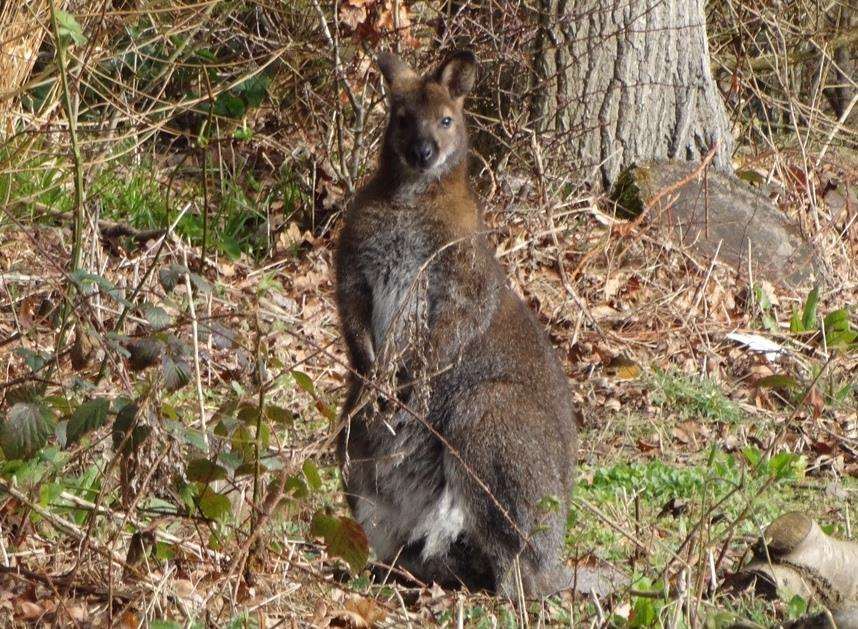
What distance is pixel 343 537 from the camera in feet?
10.7

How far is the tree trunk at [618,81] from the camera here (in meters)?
7.71

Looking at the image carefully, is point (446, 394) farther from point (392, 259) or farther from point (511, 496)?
point (392, 259)

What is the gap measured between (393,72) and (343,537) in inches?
100

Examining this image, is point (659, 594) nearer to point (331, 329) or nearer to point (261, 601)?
point (261, 601)

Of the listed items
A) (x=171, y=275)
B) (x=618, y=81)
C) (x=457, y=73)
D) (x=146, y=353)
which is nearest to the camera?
(x=146, y=353)

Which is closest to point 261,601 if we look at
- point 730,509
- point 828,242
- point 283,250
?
point 730,509

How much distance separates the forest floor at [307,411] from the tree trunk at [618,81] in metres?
0.43

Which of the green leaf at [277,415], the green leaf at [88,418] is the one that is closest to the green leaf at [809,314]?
the green leaf at [277,415]

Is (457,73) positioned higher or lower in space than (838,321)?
higher

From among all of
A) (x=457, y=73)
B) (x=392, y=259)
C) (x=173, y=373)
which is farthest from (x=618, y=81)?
(x=173, y=373)

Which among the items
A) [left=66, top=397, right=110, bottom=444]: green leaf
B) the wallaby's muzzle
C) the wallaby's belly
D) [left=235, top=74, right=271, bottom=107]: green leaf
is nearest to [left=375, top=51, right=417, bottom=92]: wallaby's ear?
the wallaby's muzzle

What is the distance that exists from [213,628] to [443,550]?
156 centimetres

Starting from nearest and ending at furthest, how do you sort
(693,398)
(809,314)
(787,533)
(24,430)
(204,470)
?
(24,430) → (204,470) → (787,533) → (693,398) → (809,314)

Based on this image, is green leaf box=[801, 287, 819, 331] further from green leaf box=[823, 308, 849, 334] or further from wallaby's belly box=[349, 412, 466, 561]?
wallaby's belly box=[349, 412, 466, 561]
